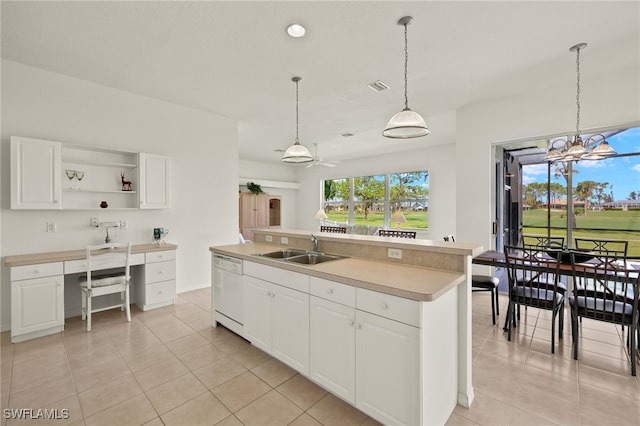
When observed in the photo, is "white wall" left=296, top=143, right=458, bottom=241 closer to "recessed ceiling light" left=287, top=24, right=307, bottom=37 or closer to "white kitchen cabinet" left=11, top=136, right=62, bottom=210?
"recessed ceiling light" left=287, top=24, right=307, bottom=37

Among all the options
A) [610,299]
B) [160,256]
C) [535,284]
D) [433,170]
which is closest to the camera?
[610,299]

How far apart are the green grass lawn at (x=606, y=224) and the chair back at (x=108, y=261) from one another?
19.0ft

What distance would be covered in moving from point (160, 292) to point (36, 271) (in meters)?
1.28

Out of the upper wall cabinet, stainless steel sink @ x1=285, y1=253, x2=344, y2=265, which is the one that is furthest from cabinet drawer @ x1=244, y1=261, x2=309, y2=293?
the upper wall cabinet

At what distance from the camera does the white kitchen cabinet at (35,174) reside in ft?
9.77

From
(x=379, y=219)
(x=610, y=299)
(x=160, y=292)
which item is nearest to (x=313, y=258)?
(x=160, y=292)

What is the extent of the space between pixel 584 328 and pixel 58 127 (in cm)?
662

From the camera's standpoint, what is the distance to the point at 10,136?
10.2ft

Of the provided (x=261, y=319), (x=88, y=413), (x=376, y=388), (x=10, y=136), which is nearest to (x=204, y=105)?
(x=10, y=136)

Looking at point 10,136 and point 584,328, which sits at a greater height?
→ point 10,136

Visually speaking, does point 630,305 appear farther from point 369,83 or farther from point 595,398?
point 369,83

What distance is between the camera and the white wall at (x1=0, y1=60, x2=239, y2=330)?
3.15 meters

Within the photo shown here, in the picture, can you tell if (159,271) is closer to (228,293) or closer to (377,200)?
(228,293)

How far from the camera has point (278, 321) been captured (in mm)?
2336
